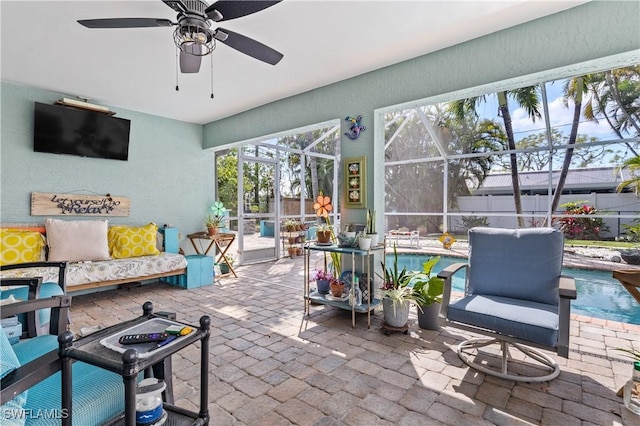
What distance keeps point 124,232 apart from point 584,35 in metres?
5.50

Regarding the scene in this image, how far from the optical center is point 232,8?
1.92 m

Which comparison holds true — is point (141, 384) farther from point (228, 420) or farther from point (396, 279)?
point (396, 279)

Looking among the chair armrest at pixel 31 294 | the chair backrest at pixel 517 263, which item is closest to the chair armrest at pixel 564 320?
the chair backrest at pixel 517 263

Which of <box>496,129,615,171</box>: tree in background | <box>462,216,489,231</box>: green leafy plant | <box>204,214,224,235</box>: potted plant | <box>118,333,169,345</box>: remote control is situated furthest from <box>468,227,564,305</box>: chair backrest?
<box>462,216,489,231</box>: green leafy plant

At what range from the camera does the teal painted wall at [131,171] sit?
3.92 m

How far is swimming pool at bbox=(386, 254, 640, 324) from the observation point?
412cm

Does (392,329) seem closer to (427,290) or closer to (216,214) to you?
(427,290)

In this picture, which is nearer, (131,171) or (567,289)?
(567,289)

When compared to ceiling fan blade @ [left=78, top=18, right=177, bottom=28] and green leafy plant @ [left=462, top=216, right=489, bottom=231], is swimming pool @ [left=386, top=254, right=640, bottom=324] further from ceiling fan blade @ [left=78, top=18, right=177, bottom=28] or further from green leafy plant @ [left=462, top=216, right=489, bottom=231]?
ceiling fan blade @ [left=78, top=18, right=177, bottom=28]

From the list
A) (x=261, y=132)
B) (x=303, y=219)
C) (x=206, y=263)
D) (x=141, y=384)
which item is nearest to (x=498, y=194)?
(x=303, y=219)

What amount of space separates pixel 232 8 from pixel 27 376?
6.69 ft

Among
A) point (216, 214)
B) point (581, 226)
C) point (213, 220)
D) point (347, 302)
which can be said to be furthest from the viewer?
point (581, 226)

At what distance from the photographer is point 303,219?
25.1 feet

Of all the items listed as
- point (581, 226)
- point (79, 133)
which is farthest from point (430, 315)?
point (581, 226)
